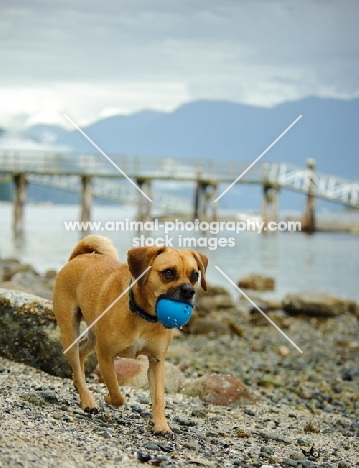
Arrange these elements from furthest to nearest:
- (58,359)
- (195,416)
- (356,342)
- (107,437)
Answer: (356,342), (58,359), (195,416), (107,437)

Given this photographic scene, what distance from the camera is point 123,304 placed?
18.3 ft

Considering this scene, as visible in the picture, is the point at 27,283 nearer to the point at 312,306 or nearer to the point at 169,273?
the point at 312,306

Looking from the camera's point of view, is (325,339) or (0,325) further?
(325,339)

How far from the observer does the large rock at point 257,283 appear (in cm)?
2688

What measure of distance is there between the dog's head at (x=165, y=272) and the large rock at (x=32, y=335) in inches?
96.0

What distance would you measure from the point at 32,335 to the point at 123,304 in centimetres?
239

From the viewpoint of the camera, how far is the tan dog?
530 cm

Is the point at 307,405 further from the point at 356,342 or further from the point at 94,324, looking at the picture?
the point at 356,342

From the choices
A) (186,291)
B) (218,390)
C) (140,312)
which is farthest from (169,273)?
(218,390)

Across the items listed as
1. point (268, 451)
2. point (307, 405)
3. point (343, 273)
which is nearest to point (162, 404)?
point (268, 451)

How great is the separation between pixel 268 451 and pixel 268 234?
191 ft

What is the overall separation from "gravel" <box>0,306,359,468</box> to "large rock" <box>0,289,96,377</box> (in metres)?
0.13

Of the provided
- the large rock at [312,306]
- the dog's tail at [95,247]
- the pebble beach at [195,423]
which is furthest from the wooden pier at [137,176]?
the dog's tail at [95,247]

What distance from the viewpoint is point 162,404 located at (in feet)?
18.8
